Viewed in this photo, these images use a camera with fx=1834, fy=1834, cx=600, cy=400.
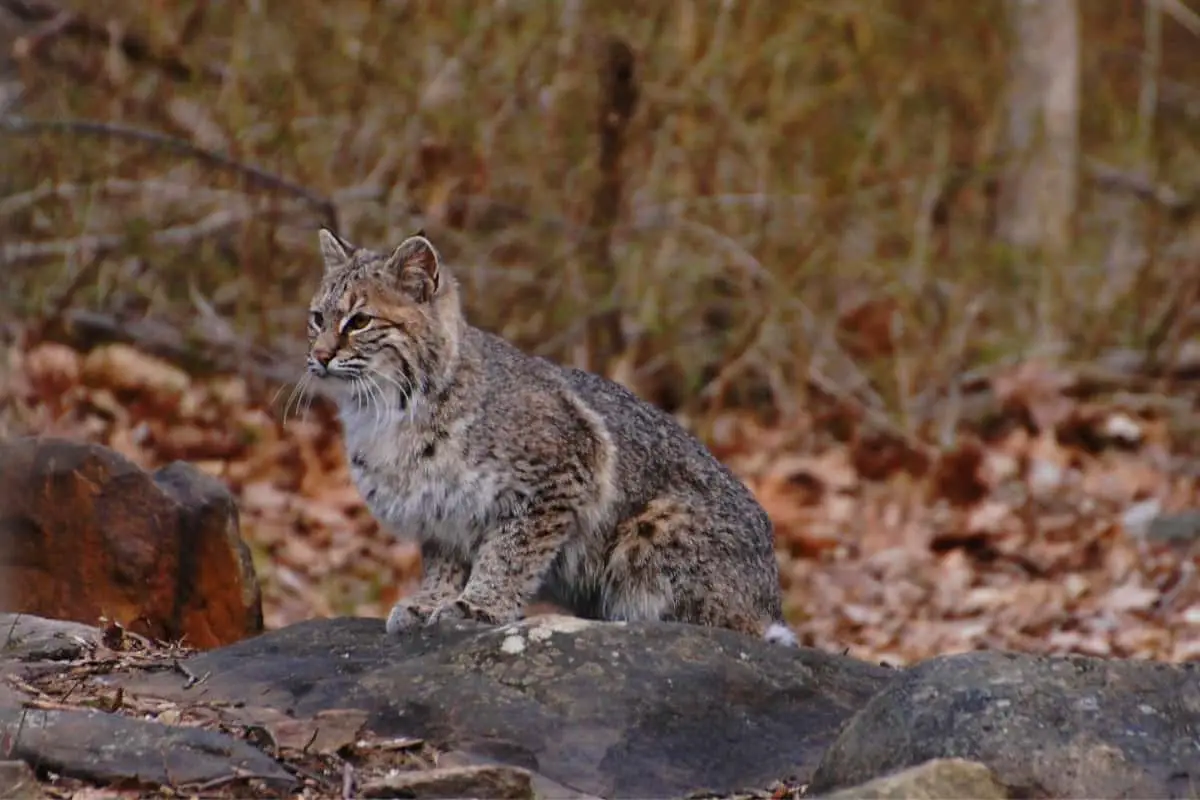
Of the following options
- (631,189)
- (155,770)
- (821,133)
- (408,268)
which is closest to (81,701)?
(155,770)

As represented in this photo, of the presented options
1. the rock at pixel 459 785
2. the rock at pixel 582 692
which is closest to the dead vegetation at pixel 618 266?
the rock at pixel 582 692

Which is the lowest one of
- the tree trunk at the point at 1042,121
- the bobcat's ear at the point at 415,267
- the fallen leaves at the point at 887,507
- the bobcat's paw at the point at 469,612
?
the fallen leaves at the point at 887,507

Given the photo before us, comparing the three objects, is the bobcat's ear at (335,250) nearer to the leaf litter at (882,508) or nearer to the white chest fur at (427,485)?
the white chest fur at (427,485)

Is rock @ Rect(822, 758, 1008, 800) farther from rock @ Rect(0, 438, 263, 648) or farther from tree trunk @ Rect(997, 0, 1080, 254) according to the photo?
tree trunk @ Rect(997, 0, 1080, 254)

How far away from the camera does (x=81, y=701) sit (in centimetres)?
452

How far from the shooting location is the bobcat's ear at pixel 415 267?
5.79m

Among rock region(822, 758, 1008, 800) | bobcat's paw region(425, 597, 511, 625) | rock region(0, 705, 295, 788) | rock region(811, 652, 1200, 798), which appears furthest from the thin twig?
rock region(822, 758, 1008, 800)

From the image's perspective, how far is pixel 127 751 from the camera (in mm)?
4023

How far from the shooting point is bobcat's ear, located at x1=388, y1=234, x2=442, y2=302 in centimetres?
579

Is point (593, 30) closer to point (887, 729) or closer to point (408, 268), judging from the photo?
point (408, 268)

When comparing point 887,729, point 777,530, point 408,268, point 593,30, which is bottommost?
point 777,530

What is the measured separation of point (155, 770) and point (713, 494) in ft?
7.85

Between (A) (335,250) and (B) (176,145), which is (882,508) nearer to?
(B) (176,145)

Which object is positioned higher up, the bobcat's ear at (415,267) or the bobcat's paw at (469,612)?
the bobcat's ear at (415,267)
